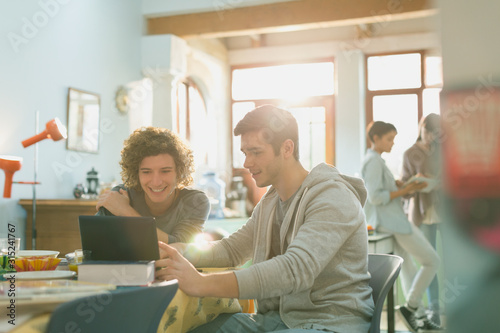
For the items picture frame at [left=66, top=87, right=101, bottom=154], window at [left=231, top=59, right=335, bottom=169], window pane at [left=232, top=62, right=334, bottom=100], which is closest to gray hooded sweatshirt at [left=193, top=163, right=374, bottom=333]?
picture frame at [left=66, top=87, right=101, bottom=154]

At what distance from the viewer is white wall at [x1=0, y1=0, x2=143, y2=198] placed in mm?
4398

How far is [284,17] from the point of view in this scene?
20.0 ft

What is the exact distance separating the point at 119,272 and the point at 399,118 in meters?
6.90

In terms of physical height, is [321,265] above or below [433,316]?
above

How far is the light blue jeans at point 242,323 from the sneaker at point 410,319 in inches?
98.5

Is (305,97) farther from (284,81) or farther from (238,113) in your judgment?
(238,113)

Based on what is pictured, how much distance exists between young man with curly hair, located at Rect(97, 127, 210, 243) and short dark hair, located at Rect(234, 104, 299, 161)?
0.49 metres

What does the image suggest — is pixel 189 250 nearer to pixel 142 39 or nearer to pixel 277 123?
pixel 277 123

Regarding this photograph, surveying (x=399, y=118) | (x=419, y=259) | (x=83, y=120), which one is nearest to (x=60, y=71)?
(x=83, y=120)

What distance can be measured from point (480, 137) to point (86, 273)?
41.7 inches

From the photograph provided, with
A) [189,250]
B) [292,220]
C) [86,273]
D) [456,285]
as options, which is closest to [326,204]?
[292,220]

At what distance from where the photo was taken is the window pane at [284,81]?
27.4 ft

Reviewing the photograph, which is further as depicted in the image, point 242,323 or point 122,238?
point 242,323

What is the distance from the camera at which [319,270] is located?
61.2 inches
